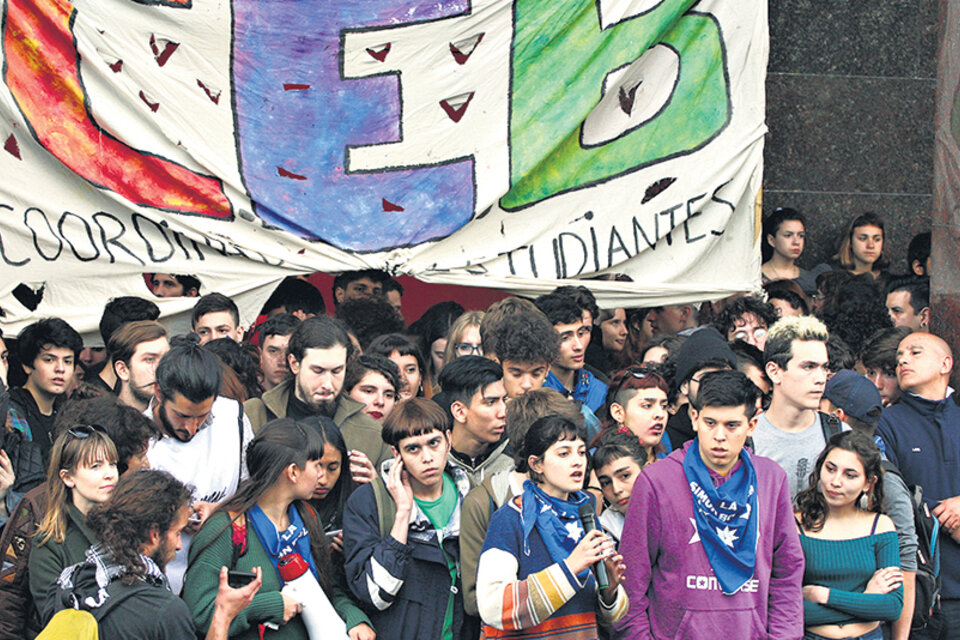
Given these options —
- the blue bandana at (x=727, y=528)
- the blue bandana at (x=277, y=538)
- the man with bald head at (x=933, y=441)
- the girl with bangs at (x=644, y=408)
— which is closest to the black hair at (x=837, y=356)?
the man with bald head at (x=933, y=441)

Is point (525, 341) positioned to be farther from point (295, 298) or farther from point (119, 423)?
point (295, 298)

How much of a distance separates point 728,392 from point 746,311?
2701 mm

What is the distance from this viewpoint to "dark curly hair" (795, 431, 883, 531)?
5.55 m

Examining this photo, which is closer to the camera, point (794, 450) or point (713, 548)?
point (713, 548)

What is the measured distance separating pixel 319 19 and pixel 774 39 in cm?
361

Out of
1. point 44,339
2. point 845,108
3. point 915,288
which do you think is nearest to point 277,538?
point 44,339

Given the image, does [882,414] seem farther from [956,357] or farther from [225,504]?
[225,504]

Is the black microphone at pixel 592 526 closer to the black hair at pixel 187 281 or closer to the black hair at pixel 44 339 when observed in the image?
the black hair at pixel 44 339

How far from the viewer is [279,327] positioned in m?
7.01

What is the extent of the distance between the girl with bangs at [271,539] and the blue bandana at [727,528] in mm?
1316

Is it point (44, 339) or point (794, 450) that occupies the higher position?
point (44, 339)

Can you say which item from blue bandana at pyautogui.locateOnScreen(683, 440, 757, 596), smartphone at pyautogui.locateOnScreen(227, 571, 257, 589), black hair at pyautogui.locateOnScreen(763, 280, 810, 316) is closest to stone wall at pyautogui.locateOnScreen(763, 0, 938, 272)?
black hair at pyautogui.locateOnScreen(763, 280, 810, 316)

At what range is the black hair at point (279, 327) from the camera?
7.00m

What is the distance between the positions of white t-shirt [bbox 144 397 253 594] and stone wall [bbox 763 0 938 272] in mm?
5593
